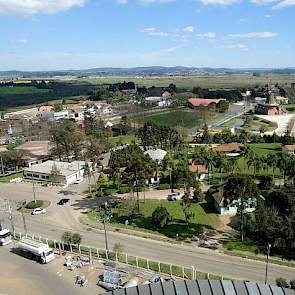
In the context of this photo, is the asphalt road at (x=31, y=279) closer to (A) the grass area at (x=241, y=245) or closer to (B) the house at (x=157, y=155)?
(A) the grass area at (x=241, y=245)

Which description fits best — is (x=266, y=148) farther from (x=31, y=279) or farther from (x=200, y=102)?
(x=200, y=102)

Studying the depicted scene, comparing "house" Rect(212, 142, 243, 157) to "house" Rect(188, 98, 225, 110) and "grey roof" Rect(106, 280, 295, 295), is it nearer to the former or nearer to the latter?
"grey roof" Rect(106, 280, 295, 295)

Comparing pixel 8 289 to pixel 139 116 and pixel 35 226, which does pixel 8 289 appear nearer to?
pixel 35 226

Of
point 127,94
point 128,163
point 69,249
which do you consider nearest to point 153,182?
point 128,163

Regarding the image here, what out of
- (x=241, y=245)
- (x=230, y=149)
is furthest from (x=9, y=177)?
(x=241, y=245)

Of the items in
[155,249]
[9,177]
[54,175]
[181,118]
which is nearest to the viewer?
[155,249]

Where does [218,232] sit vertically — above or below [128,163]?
below

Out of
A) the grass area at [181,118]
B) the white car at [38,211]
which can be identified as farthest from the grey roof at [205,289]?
the grass area at [181,118]
